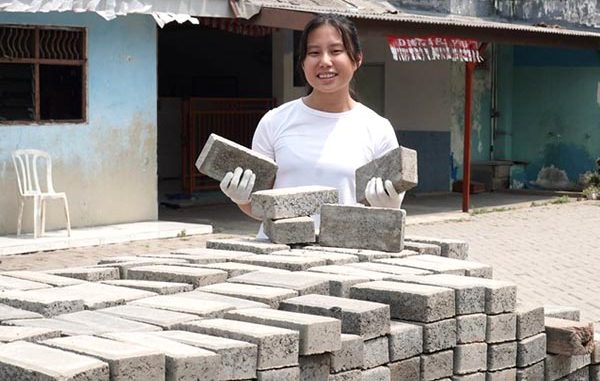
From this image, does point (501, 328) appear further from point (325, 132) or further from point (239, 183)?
point (239, 183)

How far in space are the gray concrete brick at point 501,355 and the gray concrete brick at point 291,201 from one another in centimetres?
105

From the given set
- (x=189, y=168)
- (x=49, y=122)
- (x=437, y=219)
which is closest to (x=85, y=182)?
(x=49, y=122)

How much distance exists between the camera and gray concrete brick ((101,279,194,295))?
16.5 feet

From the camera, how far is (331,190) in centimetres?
565

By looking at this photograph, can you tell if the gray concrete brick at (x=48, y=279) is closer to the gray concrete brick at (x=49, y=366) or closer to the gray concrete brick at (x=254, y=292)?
the gray concrete brick at (x=254, y=292)

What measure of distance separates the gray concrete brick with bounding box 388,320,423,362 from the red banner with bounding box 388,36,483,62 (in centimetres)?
1181

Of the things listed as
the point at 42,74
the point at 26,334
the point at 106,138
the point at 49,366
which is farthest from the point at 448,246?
the point at 106,138

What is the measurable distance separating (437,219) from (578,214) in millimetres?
2853

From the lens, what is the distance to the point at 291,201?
18.2ft

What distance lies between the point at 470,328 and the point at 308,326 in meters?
1.07

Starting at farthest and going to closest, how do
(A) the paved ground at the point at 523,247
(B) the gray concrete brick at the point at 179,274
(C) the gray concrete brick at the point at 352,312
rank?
(A) the paved ground at the point at 523,247, (B) the gray concrete brick at the point at 179,274, (C) the gray concrete brick at the point at 352,312

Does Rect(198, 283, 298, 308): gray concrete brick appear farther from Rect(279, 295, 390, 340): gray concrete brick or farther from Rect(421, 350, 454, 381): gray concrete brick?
Rect(421, 350, 454, 381): gray concrete brick

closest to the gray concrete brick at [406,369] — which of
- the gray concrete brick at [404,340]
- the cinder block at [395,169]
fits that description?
the gray concrete brick at [404,340]

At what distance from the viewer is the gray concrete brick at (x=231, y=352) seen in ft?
13.3
